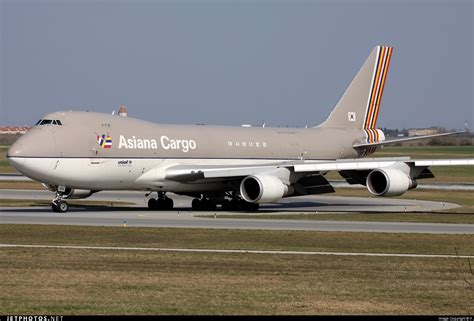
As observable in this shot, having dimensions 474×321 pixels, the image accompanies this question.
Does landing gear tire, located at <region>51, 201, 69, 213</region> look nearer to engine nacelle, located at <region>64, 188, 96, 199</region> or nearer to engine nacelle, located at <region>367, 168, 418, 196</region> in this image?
engine nacelle, located at <region>64, 188, 96, 199</region>

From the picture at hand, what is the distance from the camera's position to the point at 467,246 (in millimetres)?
30250

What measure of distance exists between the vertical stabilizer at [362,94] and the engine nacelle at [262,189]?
13.0m

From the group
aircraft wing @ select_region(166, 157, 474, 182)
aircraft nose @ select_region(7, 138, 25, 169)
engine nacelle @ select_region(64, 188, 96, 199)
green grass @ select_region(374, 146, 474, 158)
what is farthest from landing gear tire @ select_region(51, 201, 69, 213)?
green grass @ select_region(374, 146, 474, 158)

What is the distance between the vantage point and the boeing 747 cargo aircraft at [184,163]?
43562 mm

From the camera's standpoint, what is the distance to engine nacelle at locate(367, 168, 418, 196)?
149 ft

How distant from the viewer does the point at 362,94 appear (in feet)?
194

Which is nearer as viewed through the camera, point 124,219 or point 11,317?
point 11,317

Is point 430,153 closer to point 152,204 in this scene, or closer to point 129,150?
point 152,204

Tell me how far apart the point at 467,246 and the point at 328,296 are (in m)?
11.7

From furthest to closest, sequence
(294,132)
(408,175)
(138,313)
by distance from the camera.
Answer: (294,132) → (408,175) → (138,313)

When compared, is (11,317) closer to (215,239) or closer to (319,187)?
(215,239)

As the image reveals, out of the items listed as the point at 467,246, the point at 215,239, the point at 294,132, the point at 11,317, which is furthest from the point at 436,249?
the point at 294,132

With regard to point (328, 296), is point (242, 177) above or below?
above

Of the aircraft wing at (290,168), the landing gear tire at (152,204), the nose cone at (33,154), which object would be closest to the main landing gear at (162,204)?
the landing gear tire at (152,204)
